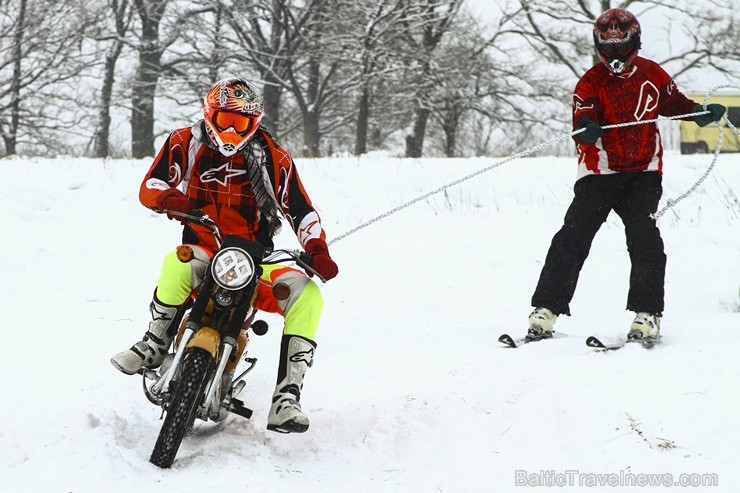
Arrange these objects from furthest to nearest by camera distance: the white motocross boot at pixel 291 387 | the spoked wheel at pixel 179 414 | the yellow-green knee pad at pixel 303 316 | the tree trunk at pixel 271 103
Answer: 1. the tree trunk at pixel 271 103
2. the yellow-green knee pad at pixel 303 316
3. the white motocross boot at pixel 291 387
4. the spoked wheel at pixel 179 414

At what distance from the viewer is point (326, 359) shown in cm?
549

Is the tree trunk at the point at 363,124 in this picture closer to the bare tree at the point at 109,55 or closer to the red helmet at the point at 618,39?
the bare tree at the point at 109,55

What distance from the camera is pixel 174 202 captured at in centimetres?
377

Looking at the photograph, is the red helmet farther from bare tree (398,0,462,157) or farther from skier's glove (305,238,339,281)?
bare tree (398,0,462,157)

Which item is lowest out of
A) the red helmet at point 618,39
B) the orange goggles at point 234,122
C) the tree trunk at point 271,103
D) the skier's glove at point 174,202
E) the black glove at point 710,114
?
the skier's glove at point 174,202

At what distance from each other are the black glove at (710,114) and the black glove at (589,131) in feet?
2.24

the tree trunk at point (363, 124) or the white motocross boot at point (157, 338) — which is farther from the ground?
the tree trunk at point (363, 124)

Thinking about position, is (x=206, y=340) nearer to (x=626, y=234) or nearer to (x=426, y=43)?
(x=626, y=234)

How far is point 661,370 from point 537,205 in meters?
5.60

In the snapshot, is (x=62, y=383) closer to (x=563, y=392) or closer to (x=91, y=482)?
(x=91, y=482)

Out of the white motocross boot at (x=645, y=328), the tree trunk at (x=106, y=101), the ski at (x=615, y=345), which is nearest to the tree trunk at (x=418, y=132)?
the tree trunk at (x=106, y=101)

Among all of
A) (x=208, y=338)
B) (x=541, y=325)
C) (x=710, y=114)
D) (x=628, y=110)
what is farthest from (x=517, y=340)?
(x=208, y=338)

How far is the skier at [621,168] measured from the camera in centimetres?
514

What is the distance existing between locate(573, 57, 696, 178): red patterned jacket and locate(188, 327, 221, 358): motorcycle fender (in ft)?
8.98
